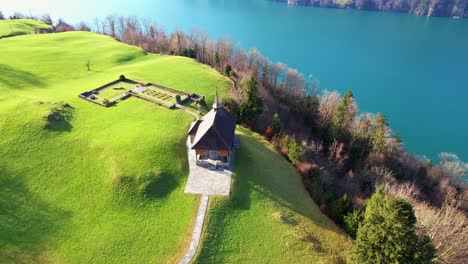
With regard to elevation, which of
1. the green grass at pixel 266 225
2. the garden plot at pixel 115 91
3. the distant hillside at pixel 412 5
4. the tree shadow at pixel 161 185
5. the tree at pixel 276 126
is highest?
the distant hillside at pixel 412 5

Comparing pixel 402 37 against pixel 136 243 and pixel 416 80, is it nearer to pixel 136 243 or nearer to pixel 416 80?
pixel 416 80

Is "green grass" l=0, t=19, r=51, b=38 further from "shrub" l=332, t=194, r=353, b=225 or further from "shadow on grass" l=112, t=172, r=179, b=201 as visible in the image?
"shrub" l=332, t=194, r=353, b=225

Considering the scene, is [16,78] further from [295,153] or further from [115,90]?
[295,153]

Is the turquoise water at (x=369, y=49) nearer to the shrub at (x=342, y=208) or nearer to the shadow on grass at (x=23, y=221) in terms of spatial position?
the shrub at (x=342, y=208)

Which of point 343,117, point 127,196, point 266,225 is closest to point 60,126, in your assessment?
point 127,196

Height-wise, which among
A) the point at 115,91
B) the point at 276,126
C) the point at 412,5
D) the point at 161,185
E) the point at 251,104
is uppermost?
the point at 412,5

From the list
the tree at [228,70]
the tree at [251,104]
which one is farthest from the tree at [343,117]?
the tree at [228,70]

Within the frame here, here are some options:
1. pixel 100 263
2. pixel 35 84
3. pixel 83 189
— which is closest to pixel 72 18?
pixel 35 84
